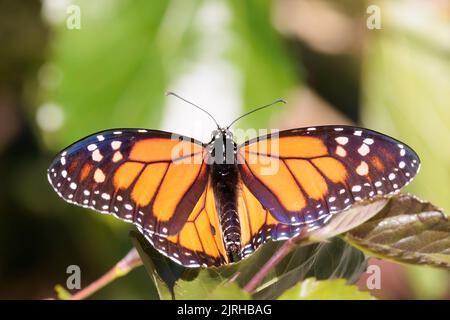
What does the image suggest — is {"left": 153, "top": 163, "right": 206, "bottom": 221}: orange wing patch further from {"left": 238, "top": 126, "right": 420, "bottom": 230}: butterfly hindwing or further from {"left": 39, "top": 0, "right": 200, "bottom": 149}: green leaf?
{"left": 39, "top": 0, "right": 200, "bottom": 149}: green leaf

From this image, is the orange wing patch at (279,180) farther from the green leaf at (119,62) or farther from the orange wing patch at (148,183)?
the green leaf at (119,62)

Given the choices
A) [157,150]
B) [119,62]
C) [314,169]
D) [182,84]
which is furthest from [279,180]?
[119,62]

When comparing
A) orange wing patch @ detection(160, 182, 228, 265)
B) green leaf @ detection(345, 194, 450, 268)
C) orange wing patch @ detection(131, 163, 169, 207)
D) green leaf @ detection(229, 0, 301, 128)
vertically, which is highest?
green leaf @ detection(229, 0, 301, 128)

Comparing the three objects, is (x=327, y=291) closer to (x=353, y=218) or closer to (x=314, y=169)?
(x=353, y=218)

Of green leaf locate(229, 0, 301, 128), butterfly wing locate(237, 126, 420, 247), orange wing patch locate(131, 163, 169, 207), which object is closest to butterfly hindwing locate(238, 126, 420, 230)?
butterfly wing locate(237, 126, 420, 247)

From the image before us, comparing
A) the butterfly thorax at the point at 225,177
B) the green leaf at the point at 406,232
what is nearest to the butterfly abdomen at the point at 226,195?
the butterfly thorax at the point at 225,177

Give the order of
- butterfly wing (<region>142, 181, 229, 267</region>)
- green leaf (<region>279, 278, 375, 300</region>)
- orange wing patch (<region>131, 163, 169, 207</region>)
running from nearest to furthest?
green leaf (<region>279, 278, 375, 300</region>), butterfly wing (<region>142, 181, 229, 267</region>), orange wing patch (<region>131, 163, 169, 207</region>)

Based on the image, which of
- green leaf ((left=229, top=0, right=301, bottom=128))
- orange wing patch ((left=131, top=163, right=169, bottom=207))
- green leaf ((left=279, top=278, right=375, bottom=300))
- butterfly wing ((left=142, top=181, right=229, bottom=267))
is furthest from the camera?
green leaf ((left=229, top=0, right=301, bottom=128))
